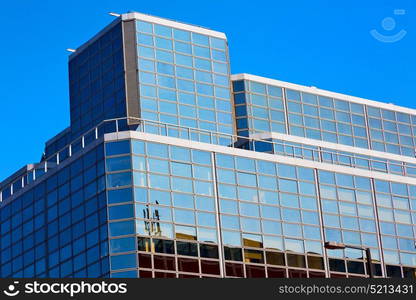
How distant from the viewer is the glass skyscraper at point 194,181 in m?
85.0

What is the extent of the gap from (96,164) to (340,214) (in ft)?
64.2

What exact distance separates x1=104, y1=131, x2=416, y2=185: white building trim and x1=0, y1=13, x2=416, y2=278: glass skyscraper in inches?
3.8

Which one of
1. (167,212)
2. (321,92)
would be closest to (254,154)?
(167,212)

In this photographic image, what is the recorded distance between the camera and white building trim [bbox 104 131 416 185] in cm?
8631

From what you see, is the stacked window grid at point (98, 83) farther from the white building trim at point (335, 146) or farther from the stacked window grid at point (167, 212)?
the stacked window grid at point (167, 212)

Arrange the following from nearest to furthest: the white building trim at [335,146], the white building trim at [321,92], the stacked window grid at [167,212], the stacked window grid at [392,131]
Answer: the stacked window grid at [167,212] < the white building trim at [335,146] < the white building trim at [321,92] < the stacked window grid at [392,131]

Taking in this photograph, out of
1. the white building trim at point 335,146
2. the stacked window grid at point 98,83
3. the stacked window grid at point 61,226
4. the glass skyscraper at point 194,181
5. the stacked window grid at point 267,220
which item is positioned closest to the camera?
the glass skyscraper at point 194,181

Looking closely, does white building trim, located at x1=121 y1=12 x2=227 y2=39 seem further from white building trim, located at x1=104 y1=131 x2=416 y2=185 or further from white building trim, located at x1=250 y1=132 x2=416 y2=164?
white building trim, located at x1=104 y1=131 x2=416 y2=185

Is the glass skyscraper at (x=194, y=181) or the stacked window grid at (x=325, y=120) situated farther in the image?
the stacked window grid at (x=325, y=120)

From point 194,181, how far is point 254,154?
6069 millimetres

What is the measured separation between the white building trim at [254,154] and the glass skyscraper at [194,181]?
10 centimetres

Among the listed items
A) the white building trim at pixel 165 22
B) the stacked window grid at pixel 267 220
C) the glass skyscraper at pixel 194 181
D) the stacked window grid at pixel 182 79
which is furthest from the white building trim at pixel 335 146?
the white building trim at pixel 165 22

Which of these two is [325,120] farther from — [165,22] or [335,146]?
[165,22]

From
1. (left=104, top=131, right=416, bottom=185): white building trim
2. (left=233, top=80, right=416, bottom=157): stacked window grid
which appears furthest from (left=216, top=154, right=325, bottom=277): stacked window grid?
(left=233, top=80, right=416, bottom=157): stacked window grid
